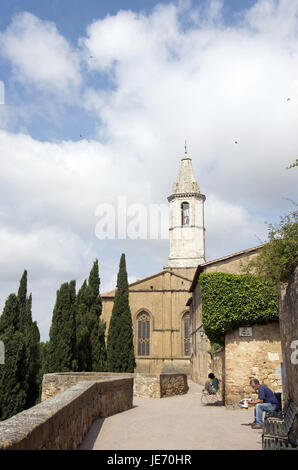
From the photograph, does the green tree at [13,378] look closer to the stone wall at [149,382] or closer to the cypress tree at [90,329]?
the cypress tree at [90,329]

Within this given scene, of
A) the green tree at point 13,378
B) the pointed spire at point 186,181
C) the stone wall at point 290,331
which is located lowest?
the green tree at point 13,378

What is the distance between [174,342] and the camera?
42719 mm

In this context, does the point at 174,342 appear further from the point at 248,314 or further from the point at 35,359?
the point at 248,314

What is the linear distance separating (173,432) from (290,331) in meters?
3.13

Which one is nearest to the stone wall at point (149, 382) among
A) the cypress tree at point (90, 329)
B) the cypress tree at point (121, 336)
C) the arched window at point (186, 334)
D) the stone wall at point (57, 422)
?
the stone wall at point (57, 422)

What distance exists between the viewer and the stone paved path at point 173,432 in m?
6.80

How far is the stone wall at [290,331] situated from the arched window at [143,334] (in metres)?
36.2

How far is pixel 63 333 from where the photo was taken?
2550 cm

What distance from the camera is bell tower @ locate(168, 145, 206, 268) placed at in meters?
50.1

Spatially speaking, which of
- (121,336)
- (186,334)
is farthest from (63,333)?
(186,334)

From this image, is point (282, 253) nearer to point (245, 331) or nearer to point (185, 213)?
point (245, 331)

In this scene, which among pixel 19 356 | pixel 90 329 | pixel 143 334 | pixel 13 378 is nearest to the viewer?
pixel 13 378

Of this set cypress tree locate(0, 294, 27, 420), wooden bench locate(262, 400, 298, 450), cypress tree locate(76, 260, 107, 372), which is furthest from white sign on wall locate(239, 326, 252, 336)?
cypress tree locate(76, 260, 107, 372)

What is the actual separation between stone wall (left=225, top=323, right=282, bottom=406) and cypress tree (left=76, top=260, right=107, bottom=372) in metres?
15.3
